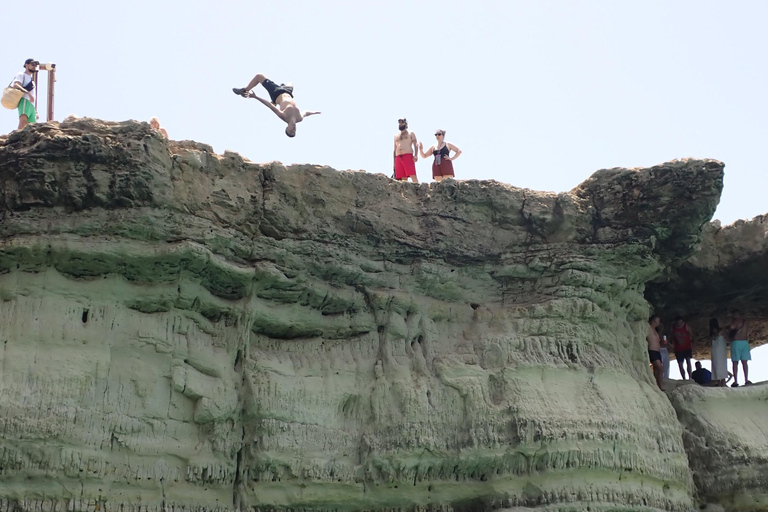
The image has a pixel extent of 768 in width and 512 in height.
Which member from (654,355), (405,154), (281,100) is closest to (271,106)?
(281,100)

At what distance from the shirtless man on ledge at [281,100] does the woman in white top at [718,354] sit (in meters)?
5.19

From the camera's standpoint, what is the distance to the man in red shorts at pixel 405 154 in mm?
11586

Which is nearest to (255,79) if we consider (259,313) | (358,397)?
(259,313)

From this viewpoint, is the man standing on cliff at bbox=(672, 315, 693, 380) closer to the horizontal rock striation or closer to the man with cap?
the horizontal rock striation

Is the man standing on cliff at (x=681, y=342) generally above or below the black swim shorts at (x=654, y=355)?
above

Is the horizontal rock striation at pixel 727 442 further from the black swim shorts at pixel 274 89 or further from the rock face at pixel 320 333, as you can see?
the black swim shorts at pixel 274 89

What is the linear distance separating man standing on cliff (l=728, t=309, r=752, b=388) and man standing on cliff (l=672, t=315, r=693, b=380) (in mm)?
480

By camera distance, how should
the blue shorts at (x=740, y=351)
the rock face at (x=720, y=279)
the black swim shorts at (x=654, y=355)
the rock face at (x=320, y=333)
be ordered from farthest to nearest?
the blue shorts at (x=740, y=351), the rock face at (x=720, y=279), the black swim shorts at (x=654, y=355), the rock face at (x=320, y=333)

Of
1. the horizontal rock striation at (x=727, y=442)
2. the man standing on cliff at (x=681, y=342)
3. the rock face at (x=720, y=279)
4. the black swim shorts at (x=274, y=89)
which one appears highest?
the black swim shorts at (x=274, y=89)

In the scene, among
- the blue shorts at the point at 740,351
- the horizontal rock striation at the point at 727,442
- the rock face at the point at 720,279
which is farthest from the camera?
the blue shorts at the point at 740,351

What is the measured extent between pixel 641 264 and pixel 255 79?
426 cm

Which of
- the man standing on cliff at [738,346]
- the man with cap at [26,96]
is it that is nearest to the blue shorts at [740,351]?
the man standing on cliff at [738,346]

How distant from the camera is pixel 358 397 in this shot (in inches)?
386

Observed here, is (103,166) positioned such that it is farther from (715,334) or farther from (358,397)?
(715,334)
